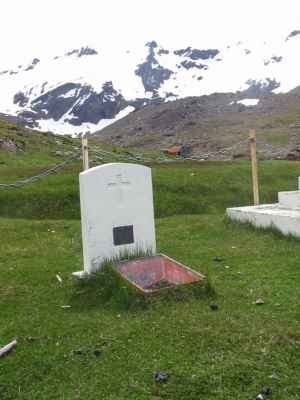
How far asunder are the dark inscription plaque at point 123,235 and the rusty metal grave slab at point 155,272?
1.77 feet

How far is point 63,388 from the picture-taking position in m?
6.52

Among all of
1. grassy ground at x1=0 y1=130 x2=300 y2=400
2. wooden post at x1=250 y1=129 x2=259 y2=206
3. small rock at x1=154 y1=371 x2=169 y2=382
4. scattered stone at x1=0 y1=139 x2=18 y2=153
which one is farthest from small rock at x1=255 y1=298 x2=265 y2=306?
scattered stone at x1=0 y1=139 x2=18 y2=153

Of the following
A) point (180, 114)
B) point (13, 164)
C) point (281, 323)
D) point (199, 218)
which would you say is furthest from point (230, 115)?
point (281, 323)

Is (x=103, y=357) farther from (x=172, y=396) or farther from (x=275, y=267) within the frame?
(x=275, y=267)

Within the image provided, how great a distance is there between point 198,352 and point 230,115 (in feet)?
545

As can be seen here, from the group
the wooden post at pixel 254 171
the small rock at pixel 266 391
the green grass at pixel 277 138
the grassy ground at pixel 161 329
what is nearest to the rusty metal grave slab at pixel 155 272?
the grassy ground at pixel 161 329

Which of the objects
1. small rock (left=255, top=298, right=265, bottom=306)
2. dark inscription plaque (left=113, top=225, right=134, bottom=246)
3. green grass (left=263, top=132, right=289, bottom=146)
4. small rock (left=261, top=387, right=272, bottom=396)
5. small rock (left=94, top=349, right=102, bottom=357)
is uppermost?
green grass (left=263, top=132, right=289, bottom=146)

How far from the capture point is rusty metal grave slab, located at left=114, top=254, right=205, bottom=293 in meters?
10.3

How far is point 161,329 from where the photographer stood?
8.10 meters

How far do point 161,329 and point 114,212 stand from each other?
3.37 m

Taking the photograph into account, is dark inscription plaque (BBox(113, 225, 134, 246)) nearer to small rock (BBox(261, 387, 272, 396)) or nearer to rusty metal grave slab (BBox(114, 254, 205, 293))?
rusty metal grave slab (BBox(114, 254, 205, 293))

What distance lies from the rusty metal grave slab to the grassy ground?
2.39ft

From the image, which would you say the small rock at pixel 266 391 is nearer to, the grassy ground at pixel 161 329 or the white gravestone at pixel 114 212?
the grassy ground at pixel 161 329

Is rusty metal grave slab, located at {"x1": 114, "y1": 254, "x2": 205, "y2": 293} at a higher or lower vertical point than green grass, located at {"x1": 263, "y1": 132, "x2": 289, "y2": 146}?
lower
